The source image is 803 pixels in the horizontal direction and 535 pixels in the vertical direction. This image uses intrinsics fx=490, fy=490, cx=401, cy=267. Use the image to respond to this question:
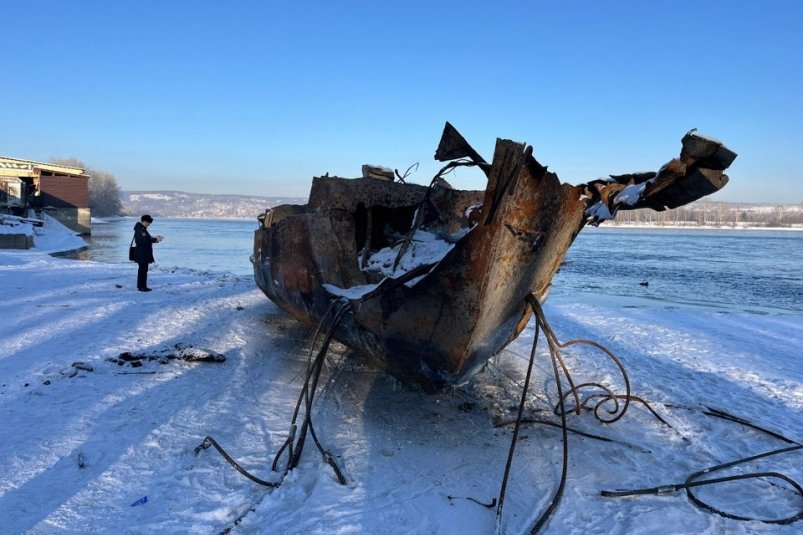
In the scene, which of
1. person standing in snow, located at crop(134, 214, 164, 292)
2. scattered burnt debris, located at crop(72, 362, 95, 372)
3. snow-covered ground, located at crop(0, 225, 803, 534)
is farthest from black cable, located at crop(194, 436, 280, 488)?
person standing in snow, located at crop(134, 214, 164, 292)

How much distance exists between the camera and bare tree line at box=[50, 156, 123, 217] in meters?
85.4

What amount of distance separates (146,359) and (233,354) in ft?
3.01

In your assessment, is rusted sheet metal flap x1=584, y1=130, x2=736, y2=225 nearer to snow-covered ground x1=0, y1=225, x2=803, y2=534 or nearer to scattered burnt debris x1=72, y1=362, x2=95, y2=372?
snow-covered ground x1=0, y1=225, x2=803, y2=534

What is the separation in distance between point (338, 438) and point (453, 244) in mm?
1762

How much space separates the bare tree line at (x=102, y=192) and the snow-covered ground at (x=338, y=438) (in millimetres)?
92288

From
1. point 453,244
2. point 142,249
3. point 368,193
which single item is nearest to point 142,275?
point 142,249

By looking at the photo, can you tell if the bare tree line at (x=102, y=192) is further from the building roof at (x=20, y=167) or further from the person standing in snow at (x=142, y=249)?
the person standing in snow at (x=142, y=249)

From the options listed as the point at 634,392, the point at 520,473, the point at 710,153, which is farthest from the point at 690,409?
the point at 710,153

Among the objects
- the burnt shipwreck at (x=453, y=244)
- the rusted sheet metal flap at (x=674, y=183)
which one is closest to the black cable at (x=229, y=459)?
the burnt shipwreck at (x=453, y=244)

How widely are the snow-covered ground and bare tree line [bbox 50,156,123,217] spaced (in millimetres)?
92288

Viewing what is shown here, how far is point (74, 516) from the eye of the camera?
2656mm

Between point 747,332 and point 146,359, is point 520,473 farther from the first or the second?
point 747,332

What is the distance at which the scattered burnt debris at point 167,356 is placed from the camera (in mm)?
5098

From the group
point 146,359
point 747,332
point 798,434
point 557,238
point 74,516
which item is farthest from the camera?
point 747,332
